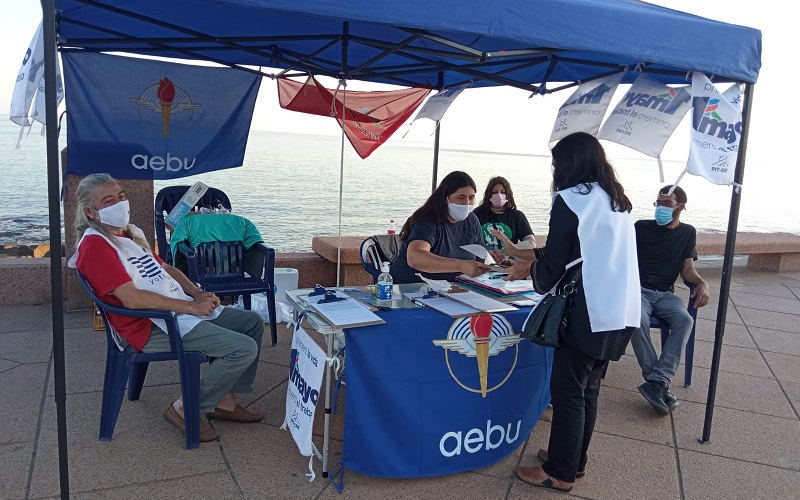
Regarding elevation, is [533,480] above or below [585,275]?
below

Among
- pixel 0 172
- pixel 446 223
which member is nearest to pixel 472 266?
pixel 446 223

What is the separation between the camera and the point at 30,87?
2646mm

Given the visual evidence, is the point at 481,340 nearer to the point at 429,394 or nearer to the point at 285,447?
the point at 429,394

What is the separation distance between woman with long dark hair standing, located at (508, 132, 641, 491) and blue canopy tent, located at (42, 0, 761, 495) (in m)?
0.56

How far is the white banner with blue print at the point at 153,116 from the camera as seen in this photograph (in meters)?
4.82

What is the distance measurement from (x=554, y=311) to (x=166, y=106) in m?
4.02

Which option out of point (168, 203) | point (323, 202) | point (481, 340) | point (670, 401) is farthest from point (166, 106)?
point (323, 202)

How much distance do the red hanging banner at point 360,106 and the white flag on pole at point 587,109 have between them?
177 centimetres

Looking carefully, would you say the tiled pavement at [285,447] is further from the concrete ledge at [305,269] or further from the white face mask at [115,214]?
the white face mask at [115,214]

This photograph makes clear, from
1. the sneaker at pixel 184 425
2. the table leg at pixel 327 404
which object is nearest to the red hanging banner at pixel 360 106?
the sneaker at pixel 184 425

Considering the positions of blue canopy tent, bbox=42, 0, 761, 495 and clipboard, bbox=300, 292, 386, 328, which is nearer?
blue canopy tent, bbox=42, 0, 761, 495

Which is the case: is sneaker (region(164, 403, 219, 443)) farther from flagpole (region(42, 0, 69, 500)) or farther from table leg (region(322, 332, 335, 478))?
flagpole (region(42, 0, 69, 500))

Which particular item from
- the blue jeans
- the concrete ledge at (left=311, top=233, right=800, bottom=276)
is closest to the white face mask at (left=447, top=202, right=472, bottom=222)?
the blue jeans

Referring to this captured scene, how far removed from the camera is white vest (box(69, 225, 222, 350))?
9.71ft
